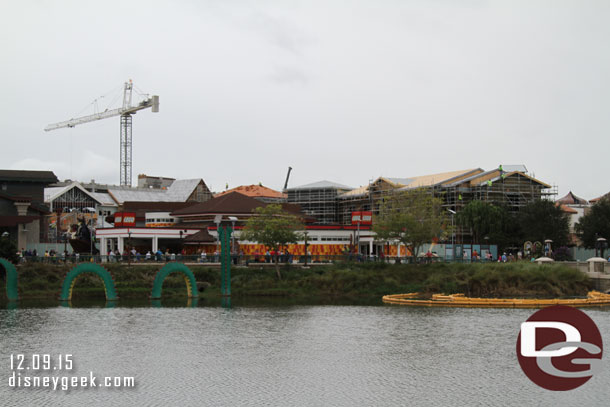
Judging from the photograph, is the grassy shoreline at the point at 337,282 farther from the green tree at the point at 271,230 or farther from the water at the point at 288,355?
the water at the point at 288,355

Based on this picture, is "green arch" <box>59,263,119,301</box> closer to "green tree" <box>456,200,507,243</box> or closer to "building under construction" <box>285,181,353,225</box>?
"green tree" <box>456,200,507,243</box>

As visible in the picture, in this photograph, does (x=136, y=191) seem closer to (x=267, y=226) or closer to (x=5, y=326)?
(x=267, y=226)

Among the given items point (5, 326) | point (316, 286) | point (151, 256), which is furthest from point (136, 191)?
point (5, 326)

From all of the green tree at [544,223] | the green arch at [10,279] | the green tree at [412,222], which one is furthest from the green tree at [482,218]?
the green arch at [10,279]

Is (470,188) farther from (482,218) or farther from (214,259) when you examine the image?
(214,259)

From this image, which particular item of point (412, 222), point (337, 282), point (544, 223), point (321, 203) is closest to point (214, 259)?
point (337, 282)

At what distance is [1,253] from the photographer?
63250 mm

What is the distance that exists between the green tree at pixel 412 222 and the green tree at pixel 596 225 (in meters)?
19.6

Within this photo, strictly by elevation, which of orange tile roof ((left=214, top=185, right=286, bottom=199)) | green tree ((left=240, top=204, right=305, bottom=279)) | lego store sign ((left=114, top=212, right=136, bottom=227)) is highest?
orange tile roof ((left=214, top=185, right=286, bottom=199))

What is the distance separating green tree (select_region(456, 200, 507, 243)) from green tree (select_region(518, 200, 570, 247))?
9.48 ft

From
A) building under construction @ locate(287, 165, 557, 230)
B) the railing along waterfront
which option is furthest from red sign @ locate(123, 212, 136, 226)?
building under construction @ locate(287, 165, 557, 230)

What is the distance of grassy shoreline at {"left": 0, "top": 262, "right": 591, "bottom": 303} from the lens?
204 ft
